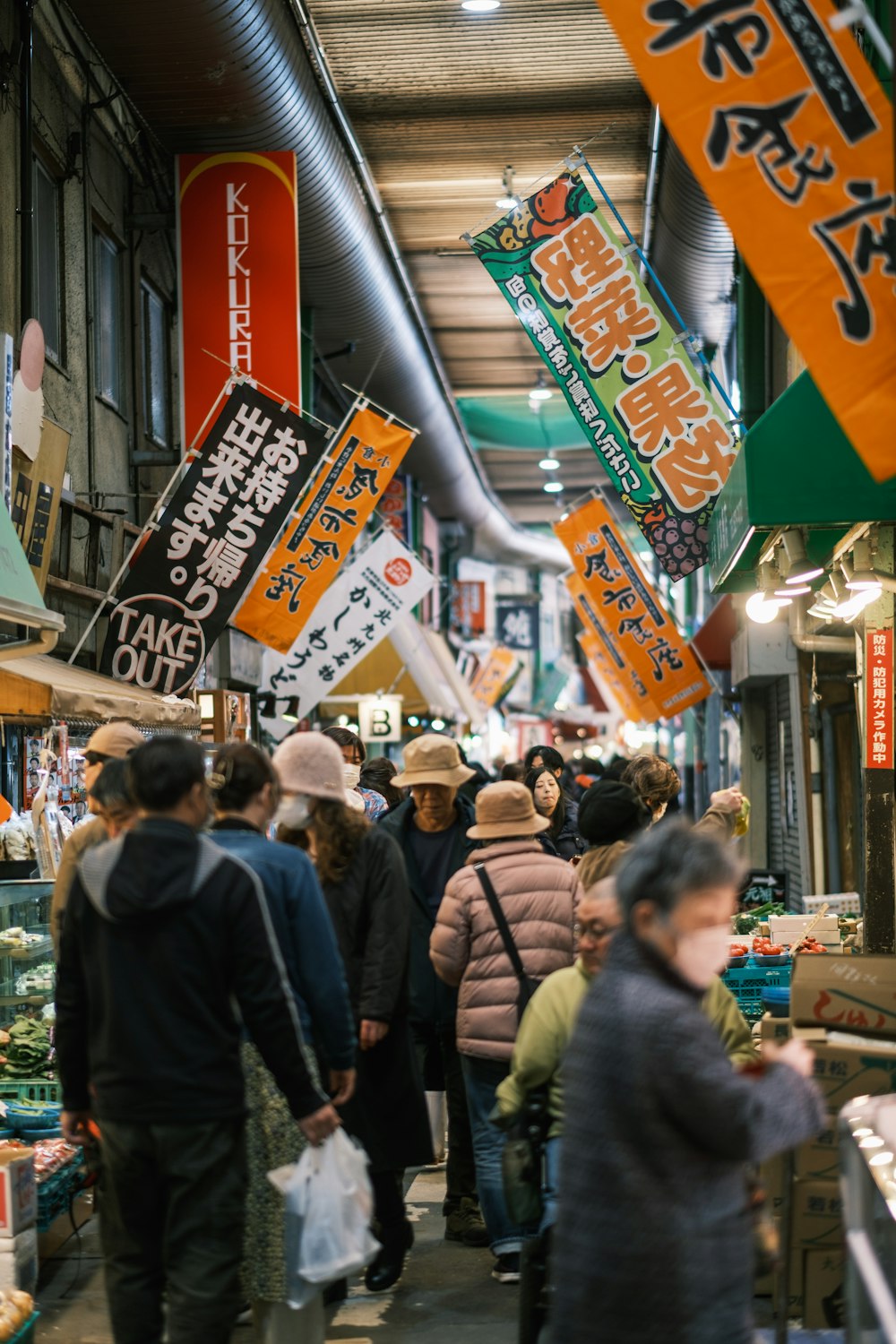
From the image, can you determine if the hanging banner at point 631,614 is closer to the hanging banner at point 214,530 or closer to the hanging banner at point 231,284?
the hanging banner at point 231,284

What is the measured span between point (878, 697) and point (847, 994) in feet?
7.73

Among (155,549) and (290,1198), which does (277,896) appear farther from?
(155,549)

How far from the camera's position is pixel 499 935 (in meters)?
6.39

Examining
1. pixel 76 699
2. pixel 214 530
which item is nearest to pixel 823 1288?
pixel 76 699

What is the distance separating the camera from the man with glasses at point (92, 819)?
21.8 feet

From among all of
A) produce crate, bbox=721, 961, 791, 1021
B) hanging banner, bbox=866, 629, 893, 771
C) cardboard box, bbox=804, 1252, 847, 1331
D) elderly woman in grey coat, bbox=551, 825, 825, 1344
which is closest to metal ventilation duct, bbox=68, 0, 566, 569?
hanging banner, bbox=866, 629, 893, 771

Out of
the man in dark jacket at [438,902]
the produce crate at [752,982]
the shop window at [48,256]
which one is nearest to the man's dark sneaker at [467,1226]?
the man in dark jacket at [438,902]

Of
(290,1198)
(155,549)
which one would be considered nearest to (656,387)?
(155,549)

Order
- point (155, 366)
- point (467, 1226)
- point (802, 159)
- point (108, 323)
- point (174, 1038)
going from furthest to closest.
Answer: point (155, 366) < point (108, 323) < point (467, 1226) < point (802, 159) < point (174, 1038)

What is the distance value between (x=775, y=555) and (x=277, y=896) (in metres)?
4.57

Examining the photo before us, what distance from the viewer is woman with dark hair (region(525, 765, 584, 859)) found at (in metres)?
10.1

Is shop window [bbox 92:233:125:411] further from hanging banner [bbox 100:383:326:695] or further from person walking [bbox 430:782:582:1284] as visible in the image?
person walking [bbox 430:782:582:1284]

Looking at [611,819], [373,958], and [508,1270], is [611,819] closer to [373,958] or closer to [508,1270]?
[373,958]

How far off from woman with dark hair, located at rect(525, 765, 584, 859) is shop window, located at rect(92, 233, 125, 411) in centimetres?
544
